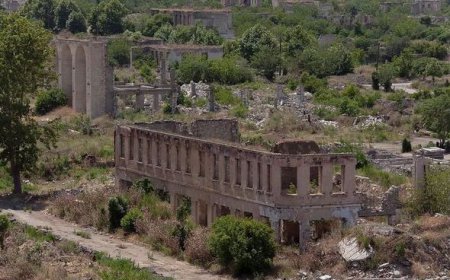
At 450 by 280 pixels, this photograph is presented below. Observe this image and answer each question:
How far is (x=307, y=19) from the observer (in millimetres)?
116125

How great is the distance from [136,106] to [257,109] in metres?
5.40

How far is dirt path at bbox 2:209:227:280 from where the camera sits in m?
30.9

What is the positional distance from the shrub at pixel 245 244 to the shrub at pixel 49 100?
2829 centimetres

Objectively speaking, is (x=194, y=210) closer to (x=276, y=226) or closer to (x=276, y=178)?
(x=276, y=226)

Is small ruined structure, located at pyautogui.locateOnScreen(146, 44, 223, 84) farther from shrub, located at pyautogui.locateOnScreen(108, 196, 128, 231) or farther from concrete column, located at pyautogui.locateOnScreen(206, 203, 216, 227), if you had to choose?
concrete column, located at pyautogui.locateOnScreen(206, 203, 216, 227)

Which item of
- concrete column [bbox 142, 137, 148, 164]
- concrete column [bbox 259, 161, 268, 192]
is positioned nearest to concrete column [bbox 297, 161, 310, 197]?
concrete column [bbox 259, 161, 268, 192]

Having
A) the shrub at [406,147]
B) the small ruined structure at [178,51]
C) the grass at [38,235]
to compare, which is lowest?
the shrub at [406,147]

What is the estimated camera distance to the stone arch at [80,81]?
58562 millimetres

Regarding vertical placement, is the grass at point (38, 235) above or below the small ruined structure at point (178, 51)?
below

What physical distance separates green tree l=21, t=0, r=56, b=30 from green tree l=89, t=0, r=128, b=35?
3.38m

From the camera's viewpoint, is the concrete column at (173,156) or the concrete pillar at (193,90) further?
the concrete pillar at (193,90)

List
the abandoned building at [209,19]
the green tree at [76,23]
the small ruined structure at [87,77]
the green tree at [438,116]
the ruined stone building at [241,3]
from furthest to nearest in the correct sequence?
the ruined stone building at [241,3] → the abandoned building at [209,19] → the green tree at [76,23] → the small ruined structure at [87,77] → the green tree at [438,116]

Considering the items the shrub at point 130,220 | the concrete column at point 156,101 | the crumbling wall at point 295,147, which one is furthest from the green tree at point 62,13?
the crumbling wall at point 295,147

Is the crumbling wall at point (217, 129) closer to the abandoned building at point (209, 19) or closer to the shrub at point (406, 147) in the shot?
the shrub at point (406, 147)
